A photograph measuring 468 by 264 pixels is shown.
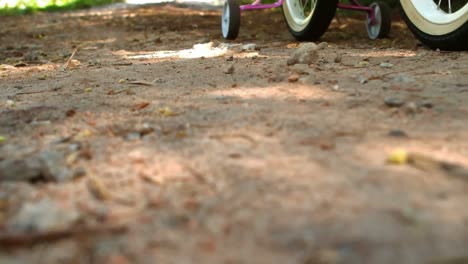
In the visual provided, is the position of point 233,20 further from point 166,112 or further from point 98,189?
point 98,189

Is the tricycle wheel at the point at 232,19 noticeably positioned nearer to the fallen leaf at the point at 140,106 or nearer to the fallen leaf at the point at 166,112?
the fallen leaf at the point at 140,106

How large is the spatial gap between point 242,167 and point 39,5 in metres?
8.59

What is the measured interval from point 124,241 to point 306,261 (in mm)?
303

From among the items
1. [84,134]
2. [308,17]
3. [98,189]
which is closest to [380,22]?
[308,17]

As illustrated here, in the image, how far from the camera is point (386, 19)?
157 inches

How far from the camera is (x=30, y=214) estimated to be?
0.97 metres

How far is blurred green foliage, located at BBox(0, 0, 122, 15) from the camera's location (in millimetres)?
8195

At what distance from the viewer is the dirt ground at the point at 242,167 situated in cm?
86

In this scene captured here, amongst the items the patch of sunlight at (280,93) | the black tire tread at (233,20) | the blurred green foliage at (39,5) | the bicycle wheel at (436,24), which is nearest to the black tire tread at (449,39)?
the bicycle wheel at (436,24)

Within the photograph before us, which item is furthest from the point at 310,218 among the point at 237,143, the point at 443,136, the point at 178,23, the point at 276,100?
the point at 178,23

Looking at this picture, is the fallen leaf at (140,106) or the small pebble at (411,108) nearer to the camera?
the small pebble at (411,108)

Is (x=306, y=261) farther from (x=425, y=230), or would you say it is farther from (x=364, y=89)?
(x=364, y=89)

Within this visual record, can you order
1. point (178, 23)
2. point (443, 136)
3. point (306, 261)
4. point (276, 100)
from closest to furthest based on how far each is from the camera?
point (306, 261) < point (443, 136) < point (276, 100) < point (178, 23)

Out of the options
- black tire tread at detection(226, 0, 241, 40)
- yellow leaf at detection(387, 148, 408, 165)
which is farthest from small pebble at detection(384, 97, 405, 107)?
black tire tread at detection(226, 0, 241, 40)
